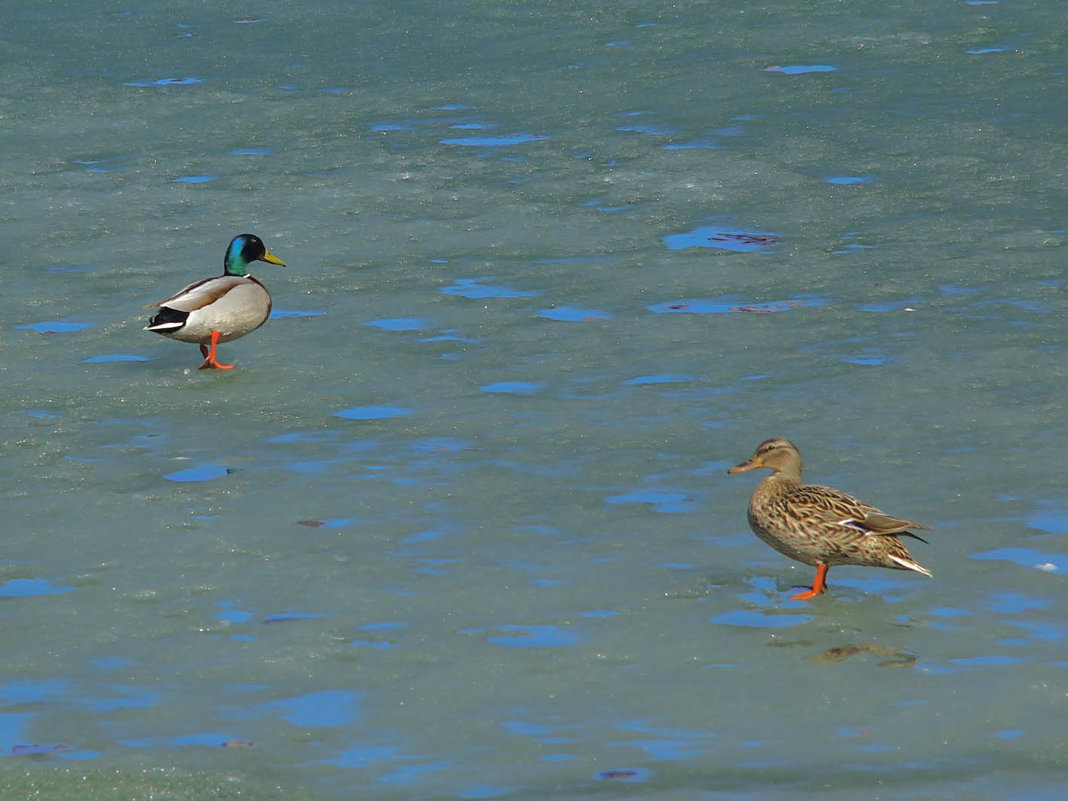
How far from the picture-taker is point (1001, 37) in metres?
16.7

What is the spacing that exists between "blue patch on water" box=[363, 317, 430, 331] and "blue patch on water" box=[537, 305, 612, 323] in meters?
0.73

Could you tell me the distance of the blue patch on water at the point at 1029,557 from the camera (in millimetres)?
7241

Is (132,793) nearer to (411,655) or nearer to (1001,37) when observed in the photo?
(411,655)

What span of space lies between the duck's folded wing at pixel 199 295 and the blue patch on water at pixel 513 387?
74.6 inches

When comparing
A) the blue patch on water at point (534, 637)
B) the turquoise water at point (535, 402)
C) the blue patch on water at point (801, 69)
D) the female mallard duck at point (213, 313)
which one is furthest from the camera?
the blue patch on water at point (801, 69)

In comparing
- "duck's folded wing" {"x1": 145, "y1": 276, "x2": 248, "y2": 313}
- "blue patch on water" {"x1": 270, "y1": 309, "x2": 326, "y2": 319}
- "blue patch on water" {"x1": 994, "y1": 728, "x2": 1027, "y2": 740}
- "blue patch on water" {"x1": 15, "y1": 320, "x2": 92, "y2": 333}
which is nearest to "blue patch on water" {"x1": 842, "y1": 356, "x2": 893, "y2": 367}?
"blue patch on water" {"x1": 270, "y1": 309, "x2": 326, "y2": 319}

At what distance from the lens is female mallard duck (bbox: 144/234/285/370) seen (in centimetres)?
1066

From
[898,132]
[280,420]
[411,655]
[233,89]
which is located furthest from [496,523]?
[233,89]

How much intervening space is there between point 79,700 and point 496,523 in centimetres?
229

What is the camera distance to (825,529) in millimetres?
7035

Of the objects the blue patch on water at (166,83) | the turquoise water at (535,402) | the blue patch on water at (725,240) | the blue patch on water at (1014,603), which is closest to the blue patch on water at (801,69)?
the turquoise water at (535,402)

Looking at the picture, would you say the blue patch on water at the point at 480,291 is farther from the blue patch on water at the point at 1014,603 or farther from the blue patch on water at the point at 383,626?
the blue patch on water at the point at 1014,603

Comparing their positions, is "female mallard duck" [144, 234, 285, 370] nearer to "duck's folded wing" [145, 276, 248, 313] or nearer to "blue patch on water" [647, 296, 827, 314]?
"duck's folded wing" [145, 276, 248, 313]

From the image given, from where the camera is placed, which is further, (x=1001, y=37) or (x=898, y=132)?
(x=1001, y=37)
